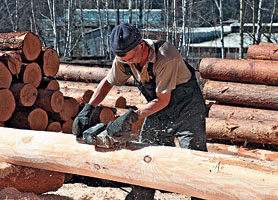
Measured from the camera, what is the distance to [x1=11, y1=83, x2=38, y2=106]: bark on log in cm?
488

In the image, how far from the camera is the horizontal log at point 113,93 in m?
6.11

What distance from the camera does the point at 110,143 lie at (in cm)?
285

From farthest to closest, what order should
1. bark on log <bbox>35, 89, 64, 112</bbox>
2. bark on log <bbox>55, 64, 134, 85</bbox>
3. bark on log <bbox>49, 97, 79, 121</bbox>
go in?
bark on log <bbox>55, 64, 134, 85</bbox> → bark on log <bbox>49, 97, 79, 121</bbox> → bark on log <bbox>35, 89, 64, 112</bbox>

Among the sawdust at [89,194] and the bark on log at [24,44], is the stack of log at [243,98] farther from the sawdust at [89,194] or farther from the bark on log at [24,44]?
the bark on log at [24,44]

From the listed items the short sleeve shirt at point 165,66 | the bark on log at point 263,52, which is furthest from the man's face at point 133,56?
the bark on log at point 263,52

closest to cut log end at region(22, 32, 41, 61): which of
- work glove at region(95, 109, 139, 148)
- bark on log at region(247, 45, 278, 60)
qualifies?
work glove at region(95, 109, 139, 148)

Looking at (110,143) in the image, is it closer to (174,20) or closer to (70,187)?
(70,187)

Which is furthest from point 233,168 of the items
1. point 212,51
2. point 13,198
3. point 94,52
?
point 94,52

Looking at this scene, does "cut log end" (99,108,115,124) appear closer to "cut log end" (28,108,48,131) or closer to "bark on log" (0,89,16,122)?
"cut log end" (28,108,48,131)

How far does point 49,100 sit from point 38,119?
301 millimetres

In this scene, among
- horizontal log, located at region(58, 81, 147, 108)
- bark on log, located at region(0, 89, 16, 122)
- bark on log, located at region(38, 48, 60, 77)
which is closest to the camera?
bark on log, located at region(0, 89, 16, 122)

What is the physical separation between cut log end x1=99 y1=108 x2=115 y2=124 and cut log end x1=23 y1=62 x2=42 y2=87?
1061mm

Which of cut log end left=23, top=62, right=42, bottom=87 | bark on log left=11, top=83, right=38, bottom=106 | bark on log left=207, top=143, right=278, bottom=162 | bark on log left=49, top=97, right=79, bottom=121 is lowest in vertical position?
bark on log left=207, top=143, right=278, bottom=162

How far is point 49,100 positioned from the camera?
5.11m
